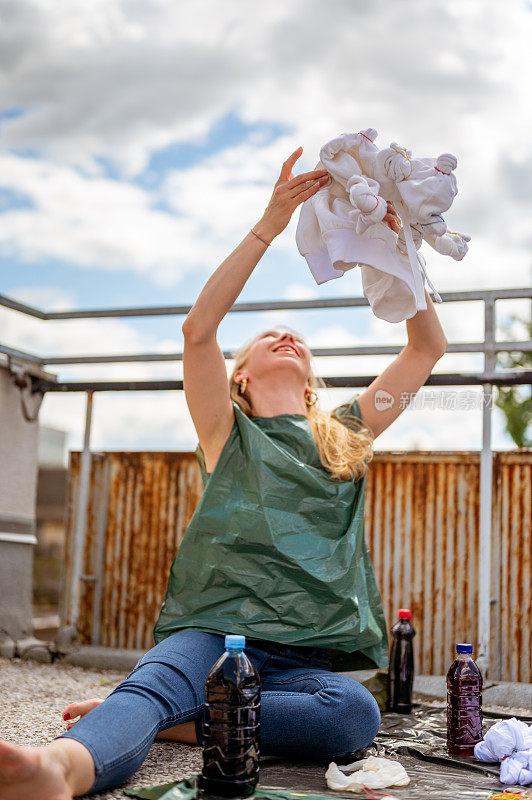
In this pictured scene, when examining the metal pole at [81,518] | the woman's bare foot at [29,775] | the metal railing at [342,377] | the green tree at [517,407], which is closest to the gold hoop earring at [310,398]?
the metal railing at [342,377]

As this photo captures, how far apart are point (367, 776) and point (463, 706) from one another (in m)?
0.58

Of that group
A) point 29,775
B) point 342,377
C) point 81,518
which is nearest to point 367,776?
point 29,775

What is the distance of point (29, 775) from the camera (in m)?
1.56

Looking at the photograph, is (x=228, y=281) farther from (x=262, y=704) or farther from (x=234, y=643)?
(x=262, y=704)

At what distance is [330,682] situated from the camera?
2256mm

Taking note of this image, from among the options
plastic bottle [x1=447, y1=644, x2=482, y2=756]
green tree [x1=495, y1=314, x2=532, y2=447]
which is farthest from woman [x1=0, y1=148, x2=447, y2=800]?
green tree [x1=495, y1=314, x2=532, y2=447]

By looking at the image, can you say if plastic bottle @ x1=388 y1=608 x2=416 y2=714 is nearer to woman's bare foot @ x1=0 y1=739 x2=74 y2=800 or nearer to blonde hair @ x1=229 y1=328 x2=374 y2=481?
blonde hair @ x1=229 y1=328 x2=374 y2=481

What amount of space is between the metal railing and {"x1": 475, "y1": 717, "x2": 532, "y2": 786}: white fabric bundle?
1.24 m

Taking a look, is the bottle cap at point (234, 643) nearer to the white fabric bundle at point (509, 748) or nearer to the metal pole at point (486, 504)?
the white fabric bundle at point (509, 748)

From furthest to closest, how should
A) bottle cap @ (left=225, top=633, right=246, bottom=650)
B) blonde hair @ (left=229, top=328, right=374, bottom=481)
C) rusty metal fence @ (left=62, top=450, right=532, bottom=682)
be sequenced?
rusty metal fence @ (left=62, top=450, right=532, bottom=682) < blonde hair @ (left=229, top=328, right=374, bottom=481) < bottle cap @ (left=225, top=633, right=246, bottom=650)

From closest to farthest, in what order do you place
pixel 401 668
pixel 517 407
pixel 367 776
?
pixel 367 776, pixel 401 668, pixel 517 407

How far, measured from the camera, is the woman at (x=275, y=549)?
2.19 meters

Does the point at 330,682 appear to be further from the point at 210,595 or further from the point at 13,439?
the point at 13,439

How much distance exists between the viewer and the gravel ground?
6.90ft
